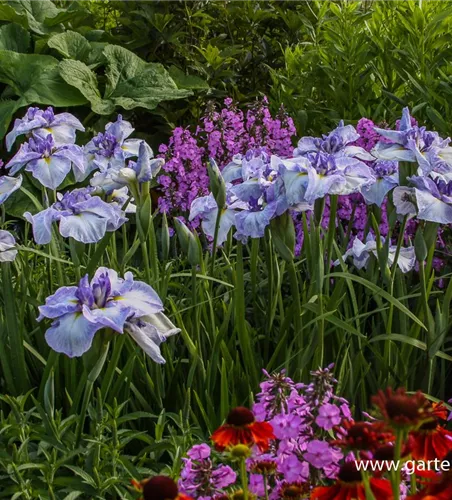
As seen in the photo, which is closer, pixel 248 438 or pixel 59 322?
pixel 248 438

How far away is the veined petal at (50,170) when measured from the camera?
7.18 feet

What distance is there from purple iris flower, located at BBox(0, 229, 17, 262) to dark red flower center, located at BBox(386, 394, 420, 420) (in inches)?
55.3

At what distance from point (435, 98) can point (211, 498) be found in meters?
2.38

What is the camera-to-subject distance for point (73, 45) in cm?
449

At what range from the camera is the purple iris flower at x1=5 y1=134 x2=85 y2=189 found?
2191mm

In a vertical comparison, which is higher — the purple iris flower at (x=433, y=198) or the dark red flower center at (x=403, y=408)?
the dark red flower center at (x=403, y=408)

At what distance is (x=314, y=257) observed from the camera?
7.14 ft

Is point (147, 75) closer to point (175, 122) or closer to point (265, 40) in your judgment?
point (175, 122)

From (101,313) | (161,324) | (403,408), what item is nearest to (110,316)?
(101,313)

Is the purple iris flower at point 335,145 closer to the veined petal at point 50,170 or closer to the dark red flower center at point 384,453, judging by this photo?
the veined petal at point 50,170

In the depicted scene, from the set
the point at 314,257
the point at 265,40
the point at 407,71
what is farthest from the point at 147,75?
the point at 314,257

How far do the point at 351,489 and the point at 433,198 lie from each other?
1049 mm

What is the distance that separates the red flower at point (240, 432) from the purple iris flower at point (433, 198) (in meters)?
0.86

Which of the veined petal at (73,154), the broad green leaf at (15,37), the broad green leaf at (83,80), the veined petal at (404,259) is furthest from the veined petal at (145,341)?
the broad green leaf at (15,37)
